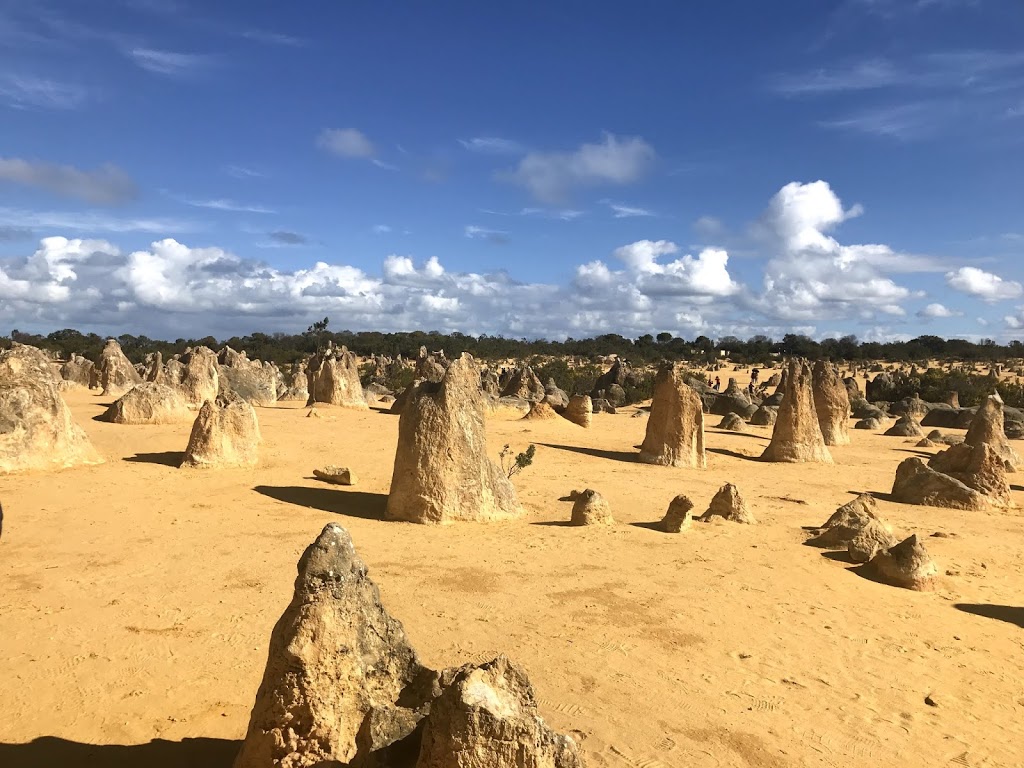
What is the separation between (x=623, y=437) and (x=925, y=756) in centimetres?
1472

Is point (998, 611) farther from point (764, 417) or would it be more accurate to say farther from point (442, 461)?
point (764, 417)

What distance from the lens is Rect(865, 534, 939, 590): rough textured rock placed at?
24.8 ft

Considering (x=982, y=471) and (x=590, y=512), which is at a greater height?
(x=982, y=471)

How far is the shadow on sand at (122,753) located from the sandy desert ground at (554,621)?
2 cm

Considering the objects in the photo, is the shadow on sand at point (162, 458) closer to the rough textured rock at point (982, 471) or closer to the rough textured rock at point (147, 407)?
the rough textured rock at point (147, 407)

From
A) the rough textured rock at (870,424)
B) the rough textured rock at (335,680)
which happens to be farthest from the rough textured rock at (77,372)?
the rough textured rock at (870,424)

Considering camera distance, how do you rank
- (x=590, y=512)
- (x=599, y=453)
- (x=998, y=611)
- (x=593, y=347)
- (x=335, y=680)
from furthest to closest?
(x=593, y=347) < (x=599, y=453) < (x=590, y=512) < (x=998, y=611) < (x=335, y=680)

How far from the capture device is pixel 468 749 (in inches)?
113

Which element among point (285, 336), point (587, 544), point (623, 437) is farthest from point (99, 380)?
point (285, 336)

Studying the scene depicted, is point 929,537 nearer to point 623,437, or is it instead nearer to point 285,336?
point 623,437

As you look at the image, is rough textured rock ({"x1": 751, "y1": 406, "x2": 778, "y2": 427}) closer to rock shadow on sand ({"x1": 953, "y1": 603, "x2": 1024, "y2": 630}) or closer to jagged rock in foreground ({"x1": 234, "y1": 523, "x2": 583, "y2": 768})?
rock shadow on sand ({"x1": 953, "y1": 603, "x2": 1024, "y2": 630})

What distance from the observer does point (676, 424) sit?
14.6 metres

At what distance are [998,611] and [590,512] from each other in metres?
4.39

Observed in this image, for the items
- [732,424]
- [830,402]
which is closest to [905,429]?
[830,402]
